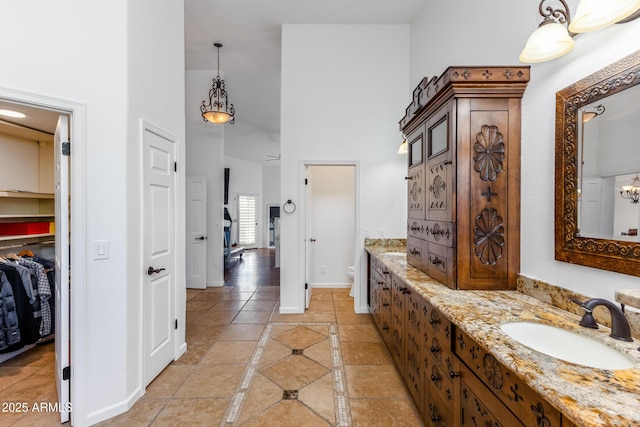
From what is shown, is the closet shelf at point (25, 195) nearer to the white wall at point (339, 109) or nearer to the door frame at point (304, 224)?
the white wall at point (339, 109)

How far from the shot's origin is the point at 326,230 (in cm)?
502

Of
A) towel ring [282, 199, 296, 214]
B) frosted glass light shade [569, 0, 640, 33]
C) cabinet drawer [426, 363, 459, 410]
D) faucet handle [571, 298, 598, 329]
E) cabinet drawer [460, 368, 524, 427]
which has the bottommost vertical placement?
cabinet drawer [426, 363, 459, 410]

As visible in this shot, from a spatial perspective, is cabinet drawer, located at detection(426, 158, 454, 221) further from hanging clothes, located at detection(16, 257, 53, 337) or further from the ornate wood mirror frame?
hanging clothes, located at detection(16, 257, 53, 337)

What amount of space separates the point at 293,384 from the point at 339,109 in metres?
3.26

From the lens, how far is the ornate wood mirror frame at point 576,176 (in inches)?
43.4

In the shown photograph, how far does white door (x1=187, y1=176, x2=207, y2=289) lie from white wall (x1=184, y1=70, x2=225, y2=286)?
143mm

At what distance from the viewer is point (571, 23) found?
1132 millimetres

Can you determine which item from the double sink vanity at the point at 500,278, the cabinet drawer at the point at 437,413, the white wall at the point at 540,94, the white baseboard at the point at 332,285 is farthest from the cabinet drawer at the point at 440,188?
the white baseboard at the point at 332,285

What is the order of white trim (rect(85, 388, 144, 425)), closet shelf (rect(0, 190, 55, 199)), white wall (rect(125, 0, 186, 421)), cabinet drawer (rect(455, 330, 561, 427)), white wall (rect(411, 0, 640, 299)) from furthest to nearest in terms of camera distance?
closet shelf (rect(0, 190, 55, 199)) < white wall (rect(125, 0, 186, 421)) < white trim (rect(85, 388, 144, 425)) < white wall (rect(411, 0, 640, 299)) < cabinet drawer (rect(455, 330, 561, 427))

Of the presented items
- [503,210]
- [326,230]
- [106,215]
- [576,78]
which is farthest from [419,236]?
[326,230]

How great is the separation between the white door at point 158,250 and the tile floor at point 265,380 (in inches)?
10.1

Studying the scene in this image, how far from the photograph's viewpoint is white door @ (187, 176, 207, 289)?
190 inches

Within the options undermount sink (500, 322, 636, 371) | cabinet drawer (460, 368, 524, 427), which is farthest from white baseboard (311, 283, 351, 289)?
undermount sink (500, 322, 636, 371)

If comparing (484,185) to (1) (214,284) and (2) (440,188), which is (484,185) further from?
(1) (214,284)
